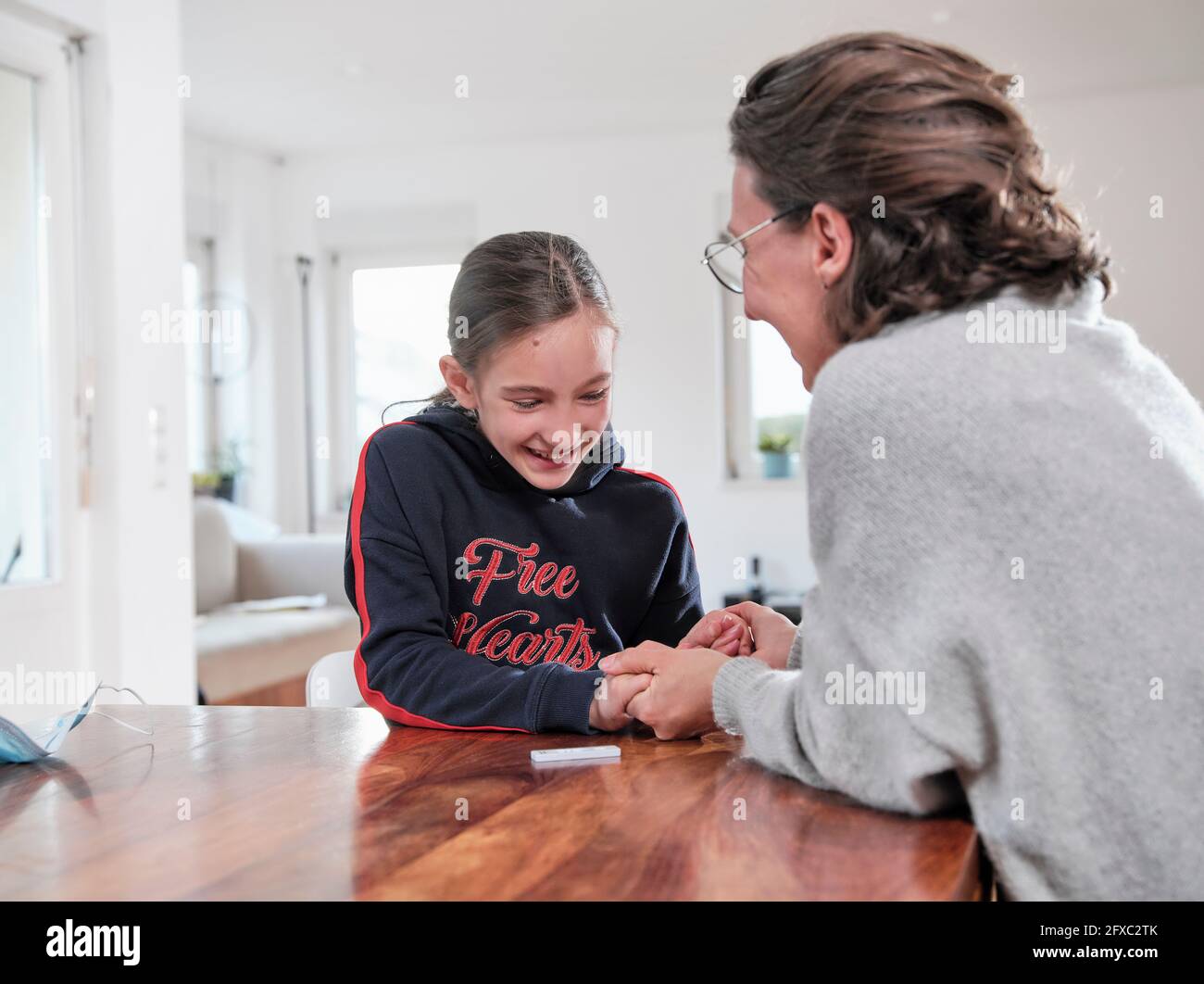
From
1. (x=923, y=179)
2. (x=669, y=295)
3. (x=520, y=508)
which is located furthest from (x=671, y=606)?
(x=669, y=295)

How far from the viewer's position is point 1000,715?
759 mm

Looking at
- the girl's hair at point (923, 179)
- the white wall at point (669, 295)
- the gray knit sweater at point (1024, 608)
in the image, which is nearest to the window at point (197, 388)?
the white wall at point (669, 295)

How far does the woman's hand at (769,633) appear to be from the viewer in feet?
4.20

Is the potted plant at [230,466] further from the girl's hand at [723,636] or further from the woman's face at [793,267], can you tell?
the woman's face at [793,267]

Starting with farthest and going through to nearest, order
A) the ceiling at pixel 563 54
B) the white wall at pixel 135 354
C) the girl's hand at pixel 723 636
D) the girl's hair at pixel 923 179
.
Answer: the ceiling at pixel 563 54 < the white wall at pixel 135 354 < the girl's hand at pixel 723 636 < the girl's hair at pixel 923 179

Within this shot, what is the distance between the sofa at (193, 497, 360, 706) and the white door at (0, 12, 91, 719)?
2.78 feet

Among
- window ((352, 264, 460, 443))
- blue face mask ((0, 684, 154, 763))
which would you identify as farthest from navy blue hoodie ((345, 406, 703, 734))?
window ((352, 264, 460, 443))

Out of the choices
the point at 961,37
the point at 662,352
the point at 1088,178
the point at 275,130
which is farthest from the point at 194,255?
the point at 1088,178

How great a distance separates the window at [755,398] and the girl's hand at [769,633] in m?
5.16

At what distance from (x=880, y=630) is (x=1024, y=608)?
95 mm

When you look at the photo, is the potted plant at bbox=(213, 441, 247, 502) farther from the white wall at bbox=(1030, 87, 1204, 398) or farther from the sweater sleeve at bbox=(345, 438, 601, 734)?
the sweater sleeve at bbox=(345, 438, 601, 734)

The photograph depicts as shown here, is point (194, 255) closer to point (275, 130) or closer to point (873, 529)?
point (275, 130)
